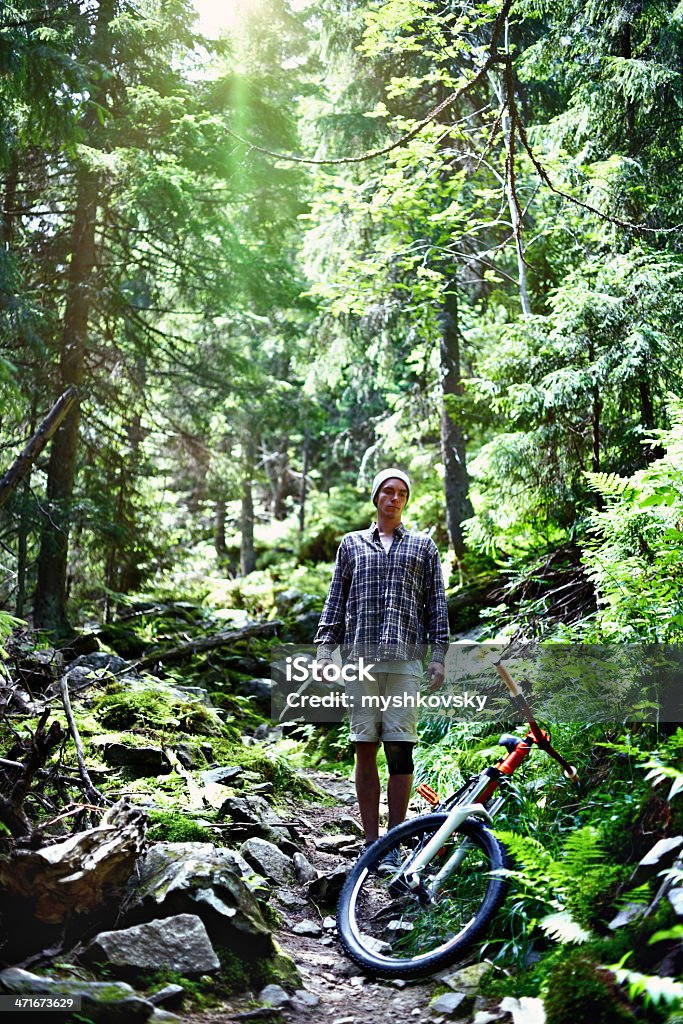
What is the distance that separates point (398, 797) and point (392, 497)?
6.21 feet

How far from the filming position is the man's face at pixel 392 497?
208 inches

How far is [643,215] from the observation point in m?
8.21

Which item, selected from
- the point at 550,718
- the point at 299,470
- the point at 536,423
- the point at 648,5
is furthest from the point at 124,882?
the point at 299,470

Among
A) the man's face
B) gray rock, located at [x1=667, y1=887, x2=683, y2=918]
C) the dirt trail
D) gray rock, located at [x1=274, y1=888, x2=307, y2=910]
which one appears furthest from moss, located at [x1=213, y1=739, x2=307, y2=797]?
gray rock, located at [x1=667, y1=887, x2=683, y2=918]

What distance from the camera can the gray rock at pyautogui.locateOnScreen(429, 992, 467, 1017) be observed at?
11.0 ft

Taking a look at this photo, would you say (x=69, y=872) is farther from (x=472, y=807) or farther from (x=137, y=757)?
(x=137, y=757)

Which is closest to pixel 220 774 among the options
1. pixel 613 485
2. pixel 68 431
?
pixel 613 485

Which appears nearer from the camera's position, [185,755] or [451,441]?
[185,755]

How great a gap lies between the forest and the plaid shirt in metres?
0.95

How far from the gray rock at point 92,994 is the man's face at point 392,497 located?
3.11 meters

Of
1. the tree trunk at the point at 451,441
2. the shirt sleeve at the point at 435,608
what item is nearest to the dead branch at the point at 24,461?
the shirt sleeve at the point at 435,608

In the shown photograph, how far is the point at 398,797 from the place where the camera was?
16.1 feet

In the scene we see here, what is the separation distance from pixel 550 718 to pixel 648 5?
7.17m

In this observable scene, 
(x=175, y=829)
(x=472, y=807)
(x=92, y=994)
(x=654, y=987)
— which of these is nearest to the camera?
(x=654, y=987)
